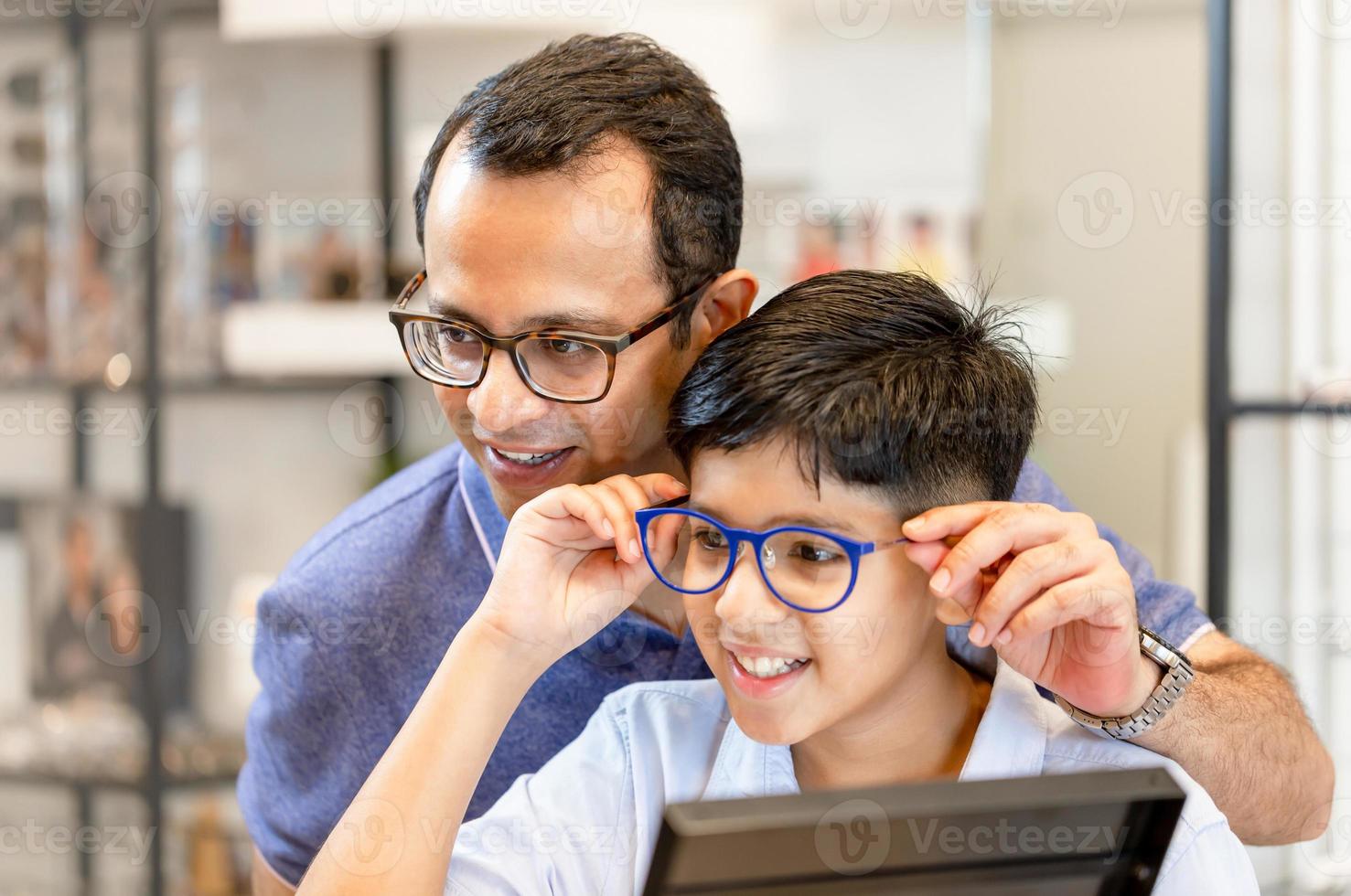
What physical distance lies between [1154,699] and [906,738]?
9.1 inches

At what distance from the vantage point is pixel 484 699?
1.14 m

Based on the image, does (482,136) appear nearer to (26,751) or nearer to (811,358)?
(811,358)

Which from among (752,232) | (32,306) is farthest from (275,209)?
(752,232)

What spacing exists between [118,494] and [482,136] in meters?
1.88

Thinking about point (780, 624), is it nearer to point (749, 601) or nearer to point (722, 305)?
point (749, 601)

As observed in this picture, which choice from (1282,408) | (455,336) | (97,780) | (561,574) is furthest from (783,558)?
(97,780)

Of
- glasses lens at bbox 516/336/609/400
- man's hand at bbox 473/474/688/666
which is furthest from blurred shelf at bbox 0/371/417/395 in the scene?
man's hand at bbox 473/474/688/666

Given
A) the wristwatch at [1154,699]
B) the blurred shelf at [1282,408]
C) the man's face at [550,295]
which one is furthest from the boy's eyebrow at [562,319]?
the blurred shelf at [1282,408]

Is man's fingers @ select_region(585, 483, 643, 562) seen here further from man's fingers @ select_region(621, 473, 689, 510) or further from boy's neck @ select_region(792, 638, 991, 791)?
boy's neck @ select_region(792, 638, 991, 791)

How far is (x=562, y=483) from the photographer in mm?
1337

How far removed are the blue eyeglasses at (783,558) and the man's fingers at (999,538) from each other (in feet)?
0.21

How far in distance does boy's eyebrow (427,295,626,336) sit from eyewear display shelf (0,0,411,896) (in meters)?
1.66

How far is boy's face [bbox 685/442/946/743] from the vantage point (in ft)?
3.45

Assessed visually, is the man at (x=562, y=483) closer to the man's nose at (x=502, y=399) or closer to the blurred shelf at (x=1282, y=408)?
the man's nose at (x=502, y=399)
